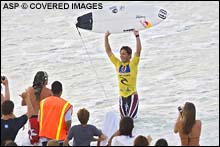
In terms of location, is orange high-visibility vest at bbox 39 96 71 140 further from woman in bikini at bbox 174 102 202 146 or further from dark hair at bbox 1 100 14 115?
woman in bikini at bbox 174 102 202 146

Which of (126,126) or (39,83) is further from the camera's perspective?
(39,83)

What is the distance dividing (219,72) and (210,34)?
4.05 meters

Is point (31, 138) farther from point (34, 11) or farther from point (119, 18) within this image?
point (34, 11)

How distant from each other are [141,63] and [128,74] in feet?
17.0

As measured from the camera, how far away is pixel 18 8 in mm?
21047

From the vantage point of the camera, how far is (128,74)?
8102mm

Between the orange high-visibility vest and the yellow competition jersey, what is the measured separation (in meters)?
1.84

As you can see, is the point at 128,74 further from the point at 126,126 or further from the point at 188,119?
the point at 126,126

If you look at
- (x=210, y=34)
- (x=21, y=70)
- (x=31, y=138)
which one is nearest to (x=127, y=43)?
(x=210, y=34)

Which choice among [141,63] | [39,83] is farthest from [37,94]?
[141,63]

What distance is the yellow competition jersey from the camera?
8070 mm

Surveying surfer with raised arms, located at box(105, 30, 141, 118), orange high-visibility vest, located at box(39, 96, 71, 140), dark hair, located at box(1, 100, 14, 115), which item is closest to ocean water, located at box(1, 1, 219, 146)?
surfer with raised arms, located at box(105, 30, 141, 118)

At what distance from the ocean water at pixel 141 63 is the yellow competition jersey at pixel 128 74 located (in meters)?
0.72

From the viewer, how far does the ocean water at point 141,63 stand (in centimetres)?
959
